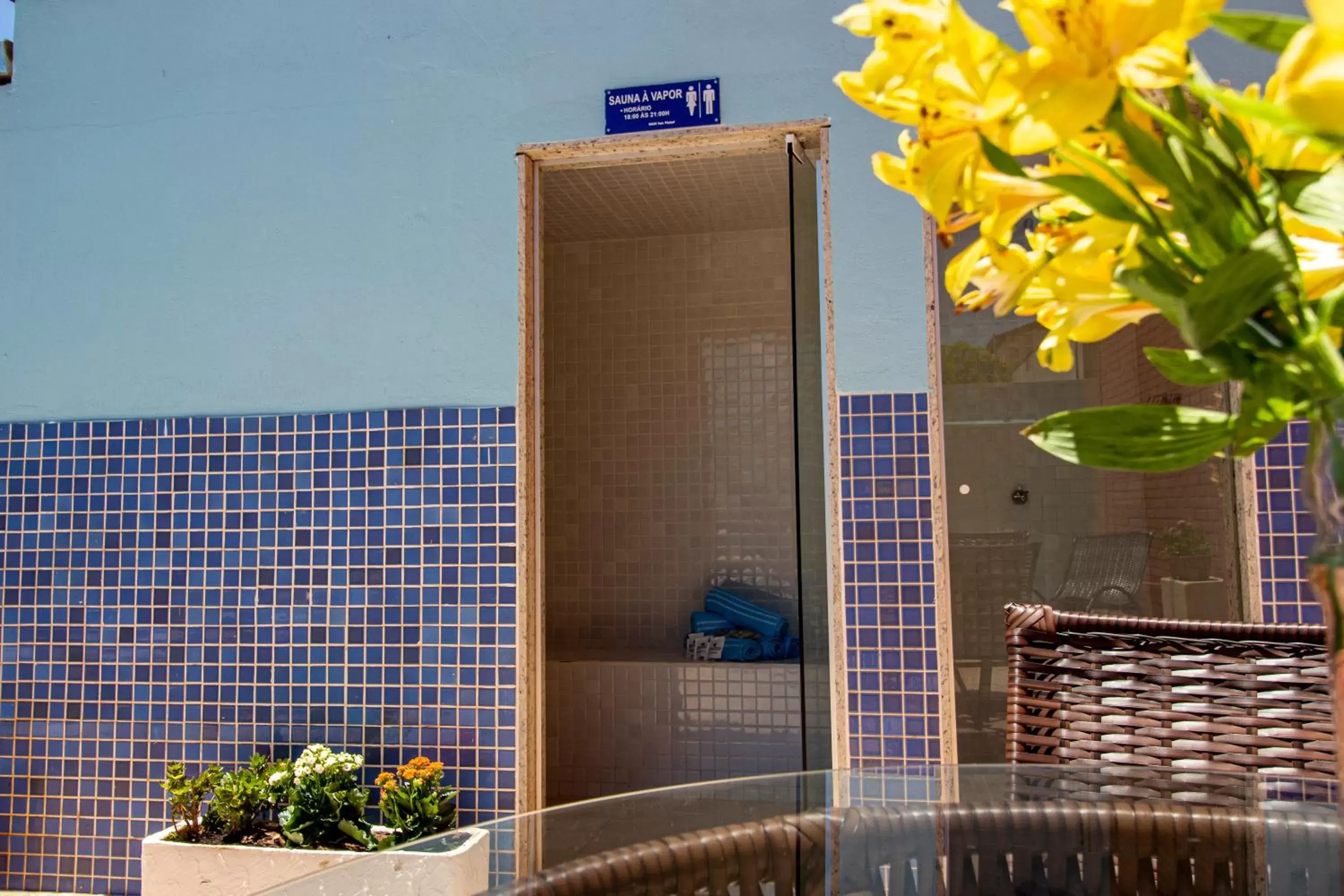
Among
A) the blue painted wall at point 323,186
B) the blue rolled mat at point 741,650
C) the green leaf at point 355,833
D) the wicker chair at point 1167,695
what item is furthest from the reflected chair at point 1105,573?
the blue rolled mat at point 741,650

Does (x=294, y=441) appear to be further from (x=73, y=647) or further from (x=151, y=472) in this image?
(x=73, y=647)

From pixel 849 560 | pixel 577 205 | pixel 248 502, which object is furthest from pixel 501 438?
pixel 577 205

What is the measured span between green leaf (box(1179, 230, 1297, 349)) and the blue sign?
8.95 ft

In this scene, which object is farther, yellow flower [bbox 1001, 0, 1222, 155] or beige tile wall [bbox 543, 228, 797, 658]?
beige tile wall [bbox 543, 228, 797, 658]

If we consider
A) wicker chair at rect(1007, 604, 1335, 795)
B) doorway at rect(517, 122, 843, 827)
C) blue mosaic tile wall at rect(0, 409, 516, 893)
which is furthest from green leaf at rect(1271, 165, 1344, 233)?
doorway at rect(517, 122, 843, 827)

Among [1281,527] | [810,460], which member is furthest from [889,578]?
[1281,527]

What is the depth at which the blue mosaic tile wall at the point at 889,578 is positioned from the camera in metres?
2.80

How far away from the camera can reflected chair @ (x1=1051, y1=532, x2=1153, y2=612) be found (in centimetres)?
281

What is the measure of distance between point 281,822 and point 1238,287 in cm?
295

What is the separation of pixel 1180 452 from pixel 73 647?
3.55 m

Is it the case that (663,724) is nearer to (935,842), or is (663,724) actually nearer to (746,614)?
(746,614)

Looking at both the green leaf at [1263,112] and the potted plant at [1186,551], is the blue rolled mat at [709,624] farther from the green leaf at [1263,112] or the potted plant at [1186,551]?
the green leaf at [1263,112]

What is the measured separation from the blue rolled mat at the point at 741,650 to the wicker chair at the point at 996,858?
163 inches

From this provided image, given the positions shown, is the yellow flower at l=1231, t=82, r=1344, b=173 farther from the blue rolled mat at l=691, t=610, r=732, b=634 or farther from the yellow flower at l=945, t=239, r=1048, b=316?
the blue rolled mat at l=691, t=610, r=732, b=634
